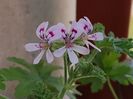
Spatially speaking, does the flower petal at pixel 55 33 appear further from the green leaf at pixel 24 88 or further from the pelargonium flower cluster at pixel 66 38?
the green leaf at pixel 24 88

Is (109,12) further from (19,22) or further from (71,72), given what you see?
(71,72)

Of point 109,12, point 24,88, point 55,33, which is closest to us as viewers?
point 55,33

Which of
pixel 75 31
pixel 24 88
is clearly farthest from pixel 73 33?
pixel 24 88

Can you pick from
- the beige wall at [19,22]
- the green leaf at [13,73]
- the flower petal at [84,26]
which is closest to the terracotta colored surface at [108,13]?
the beige wall at [19,22]

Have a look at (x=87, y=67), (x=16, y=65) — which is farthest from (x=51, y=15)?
(x=87, y=67)

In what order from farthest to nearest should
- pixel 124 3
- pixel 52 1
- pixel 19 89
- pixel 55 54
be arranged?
pixel 124 3, pixel 52 1, pixel 19 89, pixel 55 54

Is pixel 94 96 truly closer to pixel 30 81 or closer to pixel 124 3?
pixel 124 3
